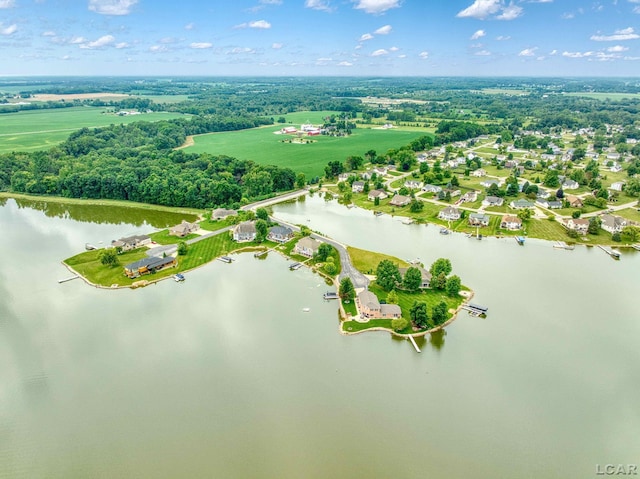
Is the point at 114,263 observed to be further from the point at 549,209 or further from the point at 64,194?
the point at 549,209

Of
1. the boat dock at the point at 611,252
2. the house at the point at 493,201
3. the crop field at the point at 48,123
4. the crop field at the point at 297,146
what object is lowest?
the boat dock at the point at 611,252

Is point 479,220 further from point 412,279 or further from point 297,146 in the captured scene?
point 297,146

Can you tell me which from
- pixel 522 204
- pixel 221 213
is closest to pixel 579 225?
pixel 522 204

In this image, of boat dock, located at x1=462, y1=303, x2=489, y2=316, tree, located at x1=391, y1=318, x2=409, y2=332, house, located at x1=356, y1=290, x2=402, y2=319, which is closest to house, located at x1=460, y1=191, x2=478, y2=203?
boat dock, located at x1=462, y1=303, x2=489, y2=316

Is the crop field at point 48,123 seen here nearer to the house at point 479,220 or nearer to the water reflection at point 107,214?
the water reflection at point 107,214

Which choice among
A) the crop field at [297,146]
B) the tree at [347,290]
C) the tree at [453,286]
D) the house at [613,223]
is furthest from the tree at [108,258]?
the house at [613,223]

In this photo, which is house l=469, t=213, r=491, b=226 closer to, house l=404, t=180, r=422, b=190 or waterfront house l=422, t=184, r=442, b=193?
waterfront house l=422, t=184, r=442, b=193

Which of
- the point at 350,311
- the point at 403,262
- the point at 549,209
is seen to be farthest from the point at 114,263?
the point at 549,209
